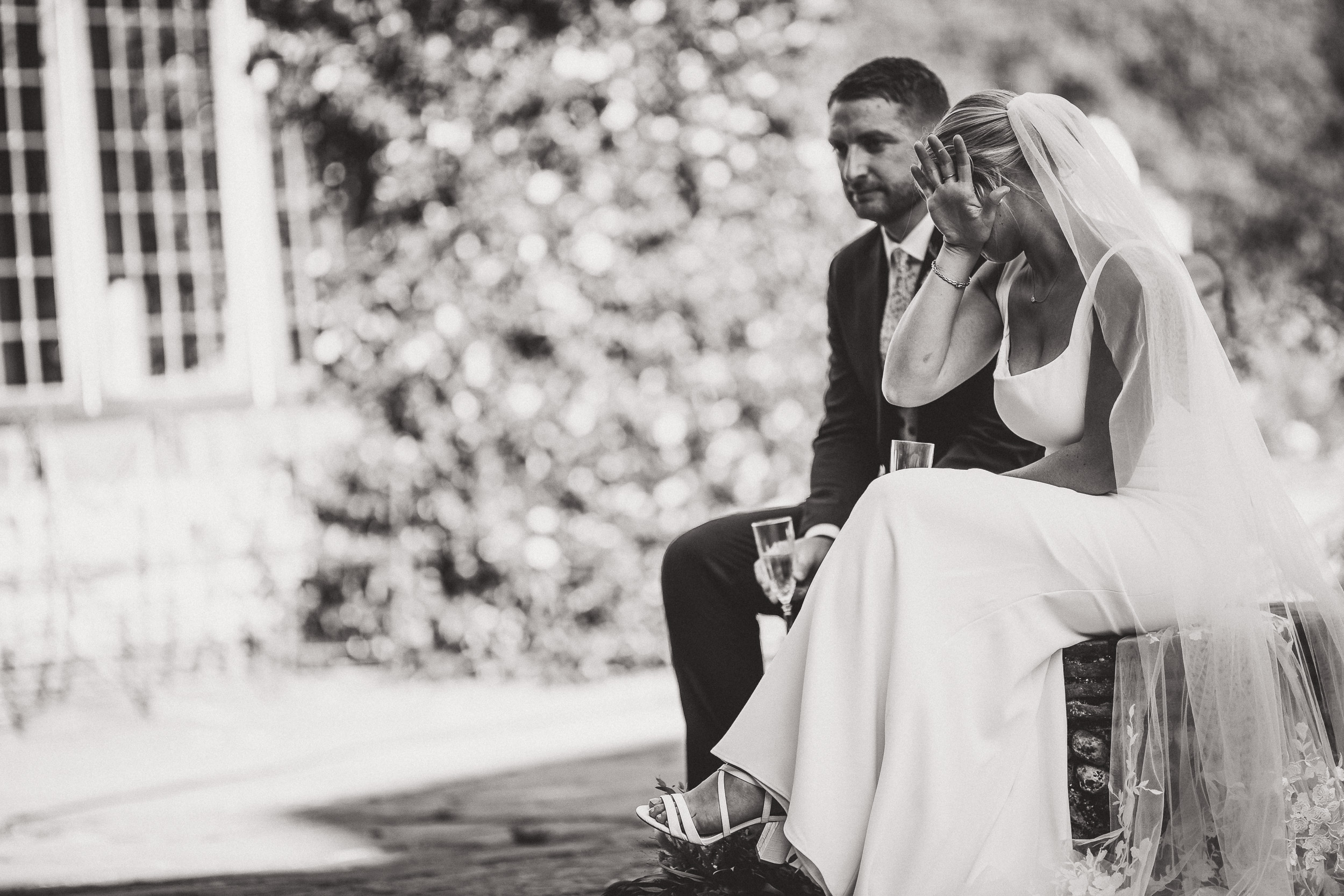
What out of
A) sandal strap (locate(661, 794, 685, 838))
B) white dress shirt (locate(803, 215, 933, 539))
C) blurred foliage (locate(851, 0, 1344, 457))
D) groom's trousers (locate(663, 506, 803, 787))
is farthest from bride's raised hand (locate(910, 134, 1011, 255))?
blurred foliage (locate(851, 0, 1344, 457))

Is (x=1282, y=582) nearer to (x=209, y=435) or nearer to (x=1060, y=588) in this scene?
(x=1060, y=588)

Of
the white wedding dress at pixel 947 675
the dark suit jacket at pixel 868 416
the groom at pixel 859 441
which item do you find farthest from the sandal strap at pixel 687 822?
the dark suit jacket at pixel 868 416

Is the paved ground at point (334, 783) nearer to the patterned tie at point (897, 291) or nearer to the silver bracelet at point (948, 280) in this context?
the patterned tie at point (897, 291)

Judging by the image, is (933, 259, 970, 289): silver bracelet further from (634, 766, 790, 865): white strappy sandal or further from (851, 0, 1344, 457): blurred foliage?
(851, 0, 1344, 457): blurred foliage

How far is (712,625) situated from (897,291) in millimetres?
927

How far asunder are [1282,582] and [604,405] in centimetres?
355

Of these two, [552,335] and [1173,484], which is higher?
[552,335]

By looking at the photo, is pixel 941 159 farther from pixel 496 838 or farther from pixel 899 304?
pixel 496 838

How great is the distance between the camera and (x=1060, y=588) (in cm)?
252

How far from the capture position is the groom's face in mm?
3299

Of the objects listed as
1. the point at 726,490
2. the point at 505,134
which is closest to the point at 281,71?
the point at 505,134

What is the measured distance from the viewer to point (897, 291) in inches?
135

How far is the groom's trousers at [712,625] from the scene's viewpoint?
320 cm

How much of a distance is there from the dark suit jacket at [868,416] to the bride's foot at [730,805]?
0.88 meters
